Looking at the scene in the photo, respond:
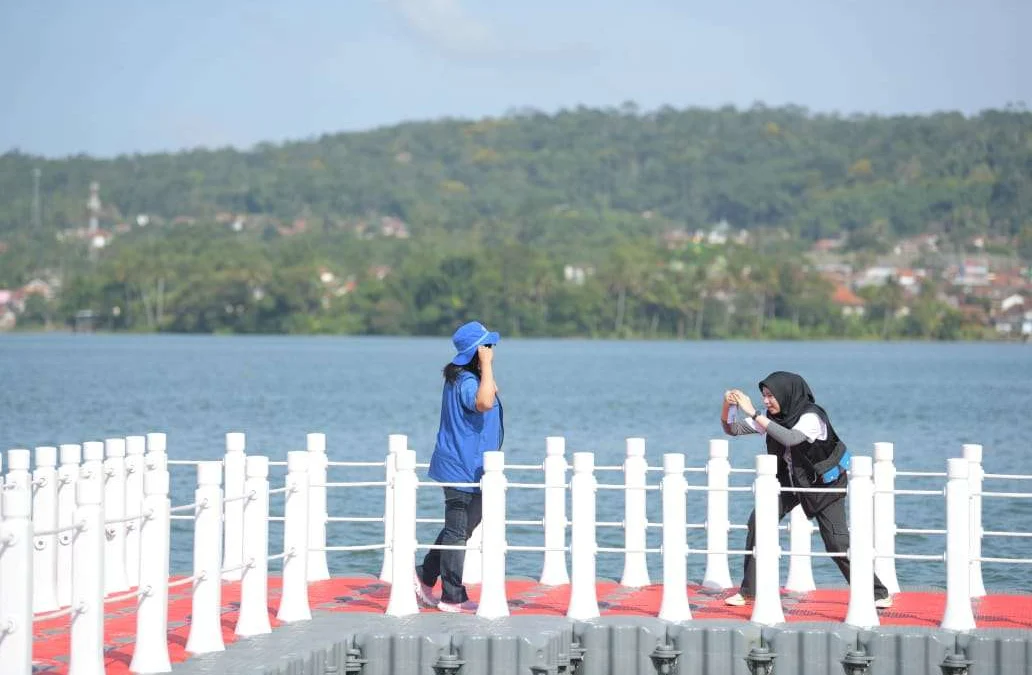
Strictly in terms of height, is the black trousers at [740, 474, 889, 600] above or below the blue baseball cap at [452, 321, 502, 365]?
below

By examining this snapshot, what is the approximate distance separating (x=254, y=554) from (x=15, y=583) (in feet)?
8.35

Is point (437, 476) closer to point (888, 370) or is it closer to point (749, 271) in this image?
point (888, 370)

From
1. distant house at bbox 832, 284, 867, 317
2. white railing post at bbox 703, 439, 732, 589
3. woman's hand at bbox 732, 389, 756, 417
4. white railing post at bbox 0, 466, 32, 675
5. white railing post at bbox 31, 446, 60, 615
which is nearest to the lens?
white railing post at bbox 0, 466, 32, 675

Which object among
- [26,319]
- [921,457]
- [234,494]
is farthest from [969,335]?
[234,494]

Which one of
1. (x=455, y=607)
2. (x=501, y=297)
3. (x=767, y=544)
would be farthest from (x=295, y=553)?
(x=501, y=297)

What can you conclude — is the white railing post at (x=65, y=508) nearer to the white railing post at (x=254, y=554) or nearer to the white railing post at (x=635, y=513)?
the white railing post at (x=254, y=554)

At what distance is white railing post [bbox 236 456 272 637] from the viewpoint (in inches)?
440

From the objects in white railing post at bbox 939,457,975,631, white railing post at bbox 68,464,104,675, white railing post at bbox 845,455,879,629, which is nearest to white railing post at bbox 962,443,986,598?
white railing post at bbox 939,457,975,631

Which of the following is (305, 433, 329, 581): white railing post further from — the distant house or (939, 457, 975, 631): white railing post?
the distant house

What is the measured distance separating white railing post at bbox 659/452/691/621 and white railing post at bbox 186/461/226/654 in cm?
290

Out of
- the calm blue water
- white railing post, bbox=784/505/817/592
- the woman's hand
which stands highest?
the woman's hand

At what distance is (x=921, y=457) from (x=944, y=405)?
27.7m

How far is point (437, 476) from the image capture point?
1205 cm

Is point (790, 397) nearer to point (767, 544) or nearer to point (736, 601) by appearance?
point (767, 544)
